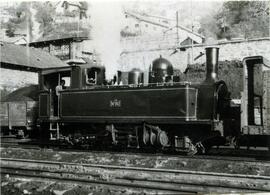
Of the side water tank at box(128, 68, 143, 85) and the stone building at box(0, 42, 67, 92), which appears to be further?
the stone building at box(0, 42, 67, 92)

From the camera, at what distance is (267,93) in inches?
398

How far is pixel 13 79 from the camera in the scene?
86.0 ft

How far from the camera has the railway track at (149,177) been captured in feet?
22.6

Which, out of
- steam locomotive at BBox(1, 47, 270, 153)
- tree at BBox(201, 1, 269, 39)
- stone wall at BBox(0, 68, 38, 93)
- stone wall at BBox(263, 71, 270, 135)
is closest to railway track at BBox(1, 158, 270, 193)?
steam locomotive at BBox(1, 47, 270, 153)

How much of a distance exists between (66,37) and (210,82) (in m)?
29.6

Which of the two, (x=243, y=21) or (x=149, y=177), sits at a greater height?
(x=243, y=21)

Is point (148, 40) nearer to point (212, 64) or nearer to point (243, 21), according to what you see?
point (243, 21)

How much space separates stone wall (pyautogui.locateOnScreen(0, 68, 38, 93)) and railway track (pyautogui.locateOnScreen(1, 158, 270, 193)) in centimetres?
1652

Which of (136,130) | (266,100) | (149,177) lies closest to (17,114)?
(136,130)

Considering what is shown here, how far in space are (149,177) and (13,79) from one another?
20258mm

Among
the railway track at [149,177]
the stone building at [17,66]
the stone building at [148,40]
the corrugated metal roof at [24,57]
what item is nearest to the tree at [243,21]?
the stone building at [148,40]

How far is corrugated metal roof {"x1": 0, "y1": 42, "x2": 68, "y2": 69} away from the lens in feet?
85.5

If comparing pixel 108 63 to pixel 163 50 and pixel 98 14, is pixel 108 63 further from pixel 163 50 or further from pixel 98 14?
pixel 163 50

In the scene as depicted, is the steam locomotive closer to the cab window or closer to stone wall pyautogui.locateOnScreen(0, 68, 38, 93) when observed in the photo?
the cab window
